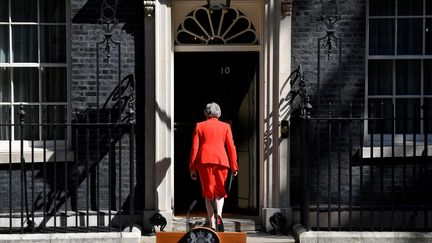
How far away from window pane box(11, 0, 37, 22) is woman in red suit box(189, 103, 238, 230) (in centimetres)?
301

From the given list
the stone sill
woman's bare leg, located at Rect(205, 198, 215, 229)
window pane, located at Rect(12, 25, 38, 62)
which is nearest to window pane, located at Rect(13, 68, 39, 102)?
window pane, located at Rect(12, 25, 38, 62)

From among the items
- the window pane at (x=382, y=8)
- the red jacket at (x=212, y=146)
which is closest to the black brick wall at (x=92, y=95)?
the red jacket at (x=212, y=146)

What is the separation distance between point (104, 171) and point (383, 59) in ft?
13.8

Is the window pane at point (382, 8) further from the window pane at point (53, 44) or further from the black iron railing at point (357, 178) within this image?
the window pane at point (53, 44)

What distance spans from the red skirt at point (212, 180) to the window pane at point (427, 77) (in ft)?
10.8

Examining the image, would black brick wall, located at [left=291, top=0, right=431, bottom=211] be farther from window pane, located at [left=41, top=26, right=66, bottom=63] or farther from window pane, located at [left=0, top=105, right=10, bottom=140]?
window pane, located at [left=0, top=105, right=10, bottom=140]

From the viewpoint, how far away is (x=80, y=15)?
959cm

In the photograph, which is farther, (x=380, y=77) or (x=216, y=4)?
(x=380, y=77)

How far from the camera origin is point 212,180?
8.67 m

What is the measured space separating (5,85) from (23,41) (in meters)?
0.67

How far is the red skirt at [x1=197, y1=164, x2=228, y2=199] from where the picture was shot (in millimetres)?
8664

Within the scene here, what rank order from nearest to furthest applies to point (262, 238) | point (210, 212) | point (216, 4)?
point (210, 212) → point (216, 4) → point (262, 238)

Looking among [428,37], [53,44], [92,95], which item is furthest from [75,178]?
[428,37]

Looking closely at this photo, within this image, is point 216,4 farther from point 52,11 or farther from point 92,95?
point 52,11
